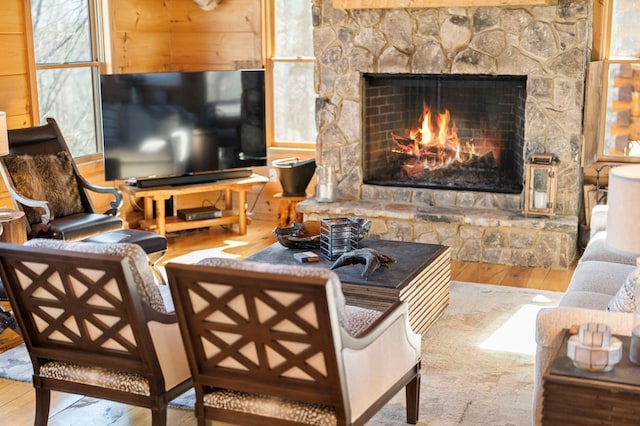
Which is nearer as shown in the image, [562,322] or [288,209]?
[562,322]

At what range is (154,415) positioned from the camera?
307cm

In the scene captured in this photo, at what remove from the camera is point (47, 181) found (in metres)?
5.40

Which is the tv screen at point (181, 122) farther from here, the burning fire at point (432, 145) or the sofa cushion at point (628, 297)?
the sofa cushion at point (628, 297)

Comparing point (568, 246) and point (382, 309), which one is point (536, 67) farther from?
point (382, 309)

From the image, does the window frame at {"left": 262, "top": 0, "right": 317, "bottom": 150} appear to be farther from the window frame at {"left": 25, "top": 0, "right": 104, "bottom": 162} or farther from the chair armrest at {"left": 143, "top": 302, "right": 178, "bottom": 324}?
the chair armrest at {"left": 143, "top": 302, "right": 178, "bottom": 324}

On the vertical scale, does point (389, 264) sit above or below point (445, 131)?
below

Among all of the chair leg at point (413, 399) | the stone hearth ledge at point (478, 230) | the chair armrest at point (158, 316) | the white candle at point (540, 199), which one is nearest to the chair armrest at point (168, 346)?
the chair armrest at point (158, 316)

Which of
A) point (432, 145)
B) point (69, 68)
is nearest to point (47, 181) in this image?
point (69, 68)

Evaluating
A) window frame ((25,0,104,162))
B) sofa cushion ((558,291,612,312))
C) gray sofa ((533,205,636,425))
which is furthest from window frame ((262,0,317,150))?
sofa cushion ((558,291,612,312))

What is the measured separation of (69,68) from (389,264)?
131 inches

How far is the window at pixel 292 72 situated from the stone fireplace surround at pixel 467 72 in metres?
0.61

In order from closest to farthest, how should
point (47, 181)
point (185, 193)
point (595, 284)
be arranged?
point (595, 284) → point (47, 181) → point (185, 193)

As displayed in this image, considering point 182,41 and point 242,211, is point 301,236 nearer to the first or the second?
point 242,211

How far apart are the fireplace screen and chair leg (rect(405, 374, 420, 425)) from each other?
2.89 m
